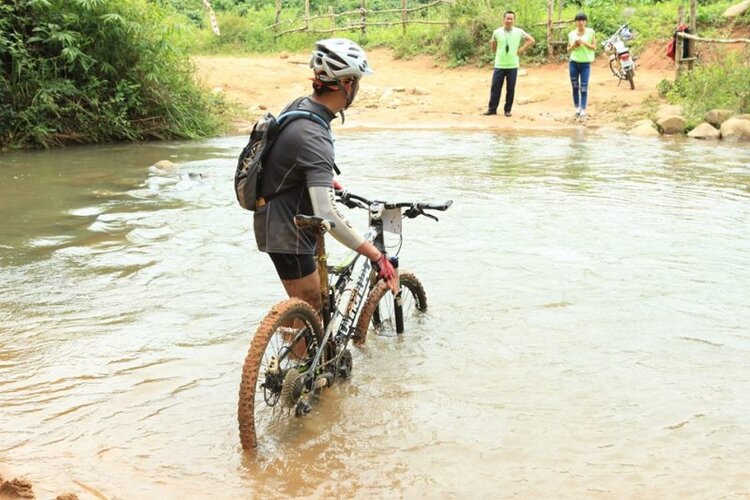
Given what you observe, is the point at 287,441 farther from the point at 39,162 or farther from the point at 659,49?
the point at 659,49

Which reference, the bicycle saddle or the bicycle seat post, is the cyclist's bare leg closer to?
the bicycle seat post

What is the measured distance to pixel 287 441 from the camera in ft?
12.4

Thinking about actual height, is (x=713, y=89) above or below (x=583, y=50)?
below

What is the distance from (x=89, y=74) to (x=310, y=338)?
1054 centimetres

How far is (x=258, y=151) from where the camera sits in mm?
3760

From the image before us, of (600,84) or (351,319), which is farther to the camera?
(600,84)

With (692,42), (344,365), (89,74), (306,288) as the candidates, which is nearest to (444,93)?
(692,42)

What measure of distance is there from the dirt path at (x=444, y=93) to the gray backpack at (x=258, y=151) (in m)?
12.2

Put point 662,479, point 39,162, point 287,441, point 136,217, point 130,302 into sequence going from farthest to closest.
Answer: point 39,162 → point 136,217 → point 130,302 → point 287,441 → point 662,479

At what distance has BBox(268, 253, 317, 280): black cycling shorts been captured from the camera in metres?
3.93

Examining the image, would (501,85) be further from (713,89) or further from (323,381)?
(323,381)

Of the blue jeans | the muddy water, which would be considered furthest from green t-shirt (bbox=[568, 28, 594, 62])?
the muddy water

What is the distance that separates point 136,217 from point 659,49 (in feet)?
49.6

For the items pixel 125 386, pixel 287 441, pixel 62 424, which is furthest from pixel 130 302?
pixel 287 441
